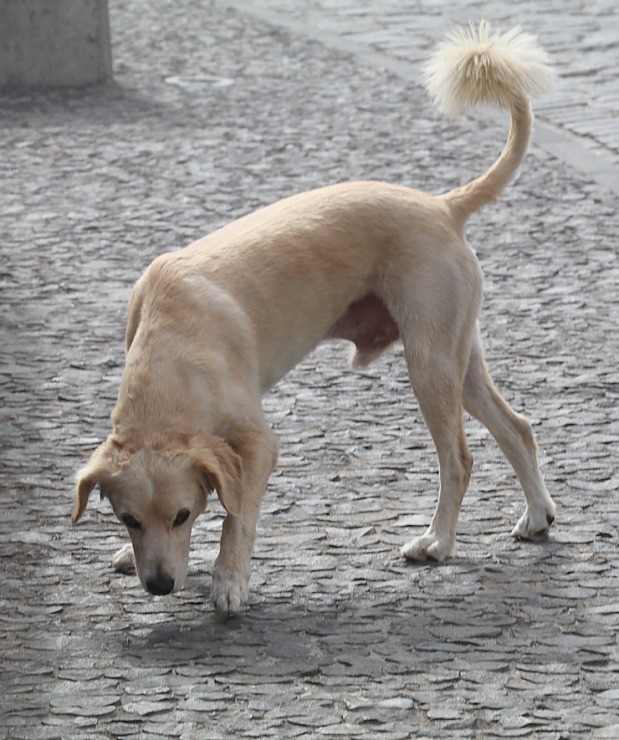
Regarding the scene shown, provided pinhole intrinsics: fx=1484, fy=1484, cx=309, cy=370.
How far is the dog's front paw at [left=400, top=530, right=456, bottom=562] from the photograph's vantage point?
5.19m

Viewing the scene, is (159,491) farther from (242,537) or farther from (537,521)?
(537,521)

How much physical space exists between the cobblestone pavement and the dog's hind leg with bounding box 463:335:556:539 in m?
0.10

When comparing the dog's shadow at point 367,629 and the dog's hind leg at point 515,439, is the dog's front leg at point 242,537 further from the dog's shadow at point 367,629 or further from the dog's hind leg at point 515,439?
the dog's hind leg at point 515,439

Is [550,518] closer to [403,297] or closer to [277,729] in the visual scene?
[403,297]

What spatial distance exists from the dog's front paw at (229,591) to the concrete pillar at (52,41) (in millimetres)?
9932

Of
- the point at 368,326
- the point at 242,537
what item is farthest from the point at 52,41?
the point at 242,537

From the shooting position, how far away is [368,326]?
5457mm

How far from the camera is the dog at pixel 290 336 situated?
15.0 ft

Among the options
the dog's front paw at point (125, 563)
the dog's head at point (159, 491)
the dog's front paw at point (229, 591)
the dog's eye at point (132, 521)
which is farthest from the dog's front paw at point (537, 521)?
the dog's eye at point (132, 521)

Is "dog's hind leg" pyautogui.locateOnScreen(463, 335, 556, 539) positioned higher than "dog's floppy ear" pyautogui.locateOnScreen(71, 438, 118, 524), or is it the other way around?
"dog's floppy ear" pyautogui.locateOnScreen(71, 438, 118, 524)

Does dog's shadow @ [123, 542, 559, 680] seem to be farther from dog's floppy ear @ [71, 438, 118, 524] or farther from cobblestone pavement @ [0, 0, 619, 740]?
dog's floppy ear @ [71, 438, 118, 524]

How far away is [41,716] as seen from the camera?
13.7 ft

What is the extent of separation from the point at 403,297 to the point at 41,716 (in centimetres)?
193

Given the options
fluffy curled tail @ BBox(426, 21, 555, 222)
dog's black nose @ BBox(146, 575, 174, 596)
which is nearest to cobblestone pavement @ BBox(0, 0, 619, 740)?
dog's black nose @ BBox(146, 575, 174, 596)
